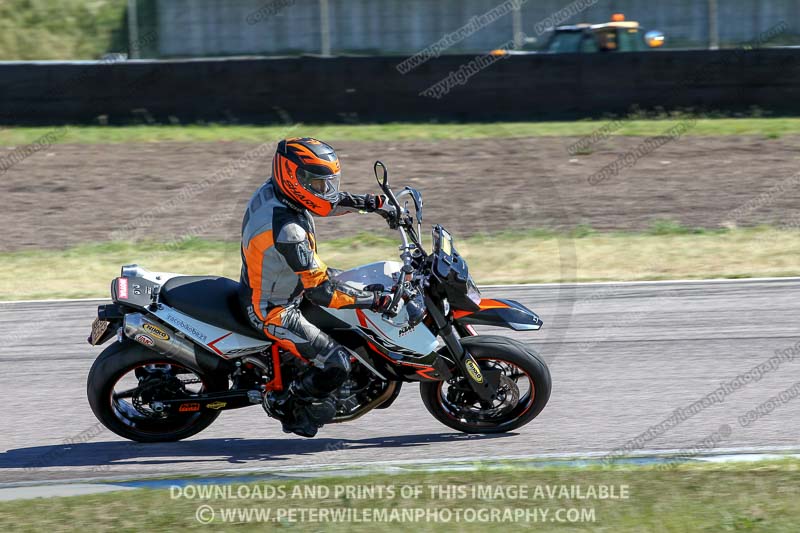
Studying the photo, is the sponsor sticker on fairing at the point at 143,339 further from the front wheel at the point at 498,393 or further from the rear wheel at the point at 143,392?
the front wheel at the point at 498,393

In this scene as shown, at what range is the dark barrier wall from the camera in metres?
17.7

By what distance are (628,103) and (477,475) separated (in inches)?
511

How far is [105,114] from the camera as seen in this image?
59.3 ft

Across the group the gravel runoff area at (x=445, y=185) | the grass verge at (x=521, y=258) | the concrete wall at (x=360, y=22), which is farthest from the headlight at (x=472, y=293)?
the concrete wall at (x=360, y=22)

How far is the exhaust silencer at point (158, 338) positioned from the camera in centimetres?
662

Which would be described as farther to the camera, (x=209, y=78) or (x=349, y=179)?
(x=209, y=78)

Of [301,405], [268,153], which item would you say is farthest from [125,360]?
[268,153]

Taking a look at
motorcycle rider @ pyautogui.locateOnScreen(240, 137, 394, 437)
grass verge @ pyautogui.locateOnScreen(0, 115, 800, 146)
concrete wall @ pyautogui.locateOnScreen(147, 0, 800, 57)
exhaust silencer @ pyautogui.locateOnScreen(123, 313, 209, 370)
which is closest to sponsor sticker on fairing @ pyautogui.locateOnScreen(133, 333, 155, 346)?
exhaust silencer @ pyautogui.locateOnScreen(123, 313, 209, 370)

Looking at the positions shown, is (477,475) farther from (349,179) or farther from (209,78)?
(209,78)

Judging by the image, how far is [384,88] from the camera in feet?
59.2

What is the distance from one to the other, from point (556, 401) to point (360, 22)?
16.5 metres

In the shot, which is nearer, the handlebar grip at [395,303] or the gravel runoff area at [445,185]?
the handlebar grip at [395,303]

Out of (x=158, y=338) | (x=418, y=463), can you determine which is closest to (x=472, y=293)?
(x=418, y=463)

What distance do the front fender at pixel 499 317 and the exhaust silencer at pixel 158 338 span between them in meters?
1.71
